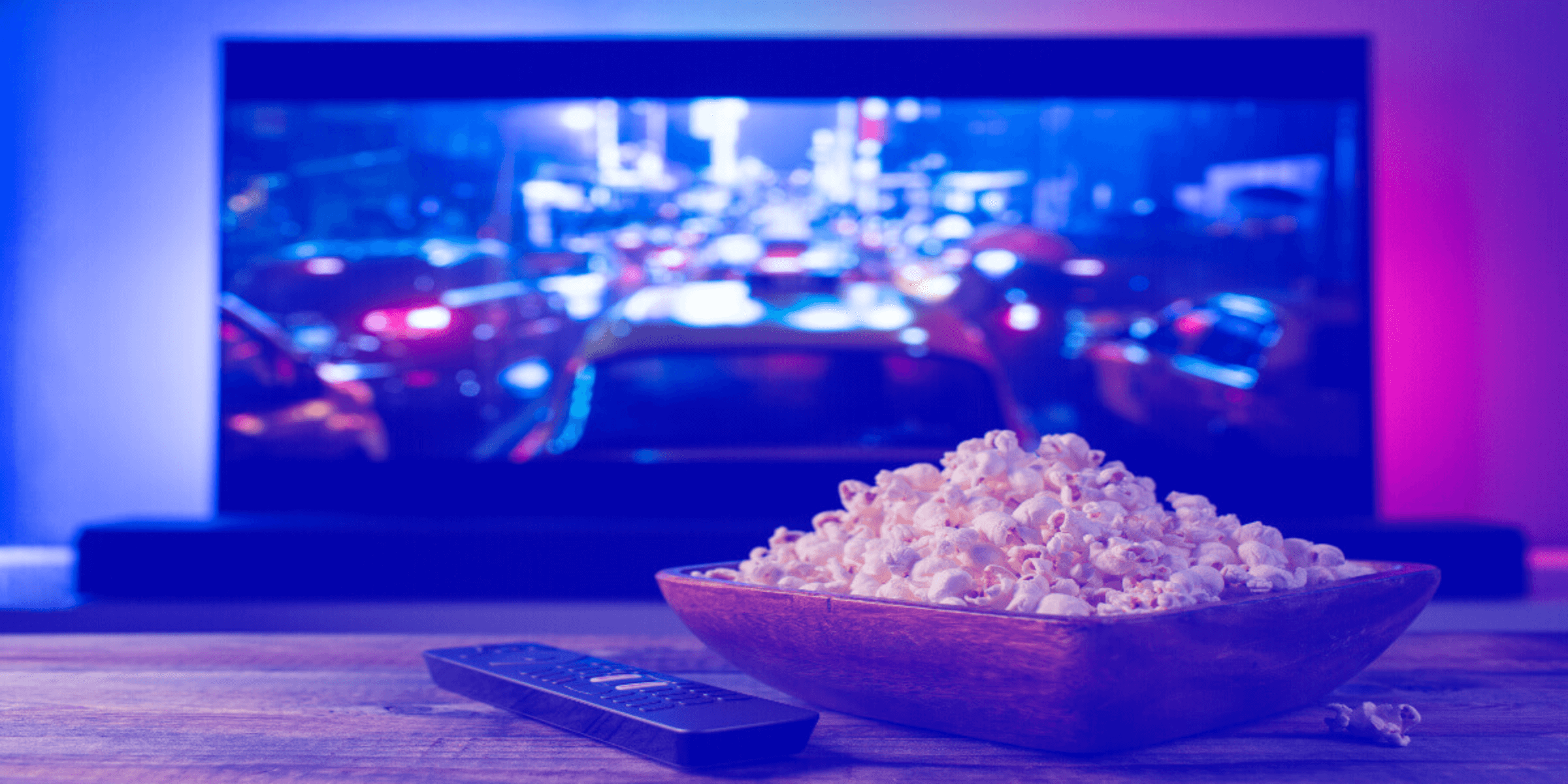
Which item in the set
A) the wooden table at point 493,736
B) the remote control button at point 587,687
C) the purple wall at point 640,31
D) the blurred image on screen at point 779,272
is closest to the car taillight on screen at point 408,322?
the blurred image on screen at point 779,272

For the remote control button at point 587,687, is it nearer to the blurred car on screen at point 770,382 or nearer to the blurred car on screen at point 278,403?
the blurred car on screen at point 770,382

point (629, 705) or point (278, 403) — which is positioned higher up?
point (278, 403)

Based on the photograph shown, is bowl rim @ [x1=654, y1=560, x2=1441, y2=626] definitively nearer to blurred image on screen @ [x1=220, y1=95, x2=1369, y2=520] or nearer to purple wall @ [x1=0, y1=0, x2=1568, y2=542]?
blurred image on screen @ [x1=220, y1=95, x2=1369, y2=520]

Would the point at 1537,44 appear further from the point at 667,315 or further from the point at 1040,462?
the point at 1040,462

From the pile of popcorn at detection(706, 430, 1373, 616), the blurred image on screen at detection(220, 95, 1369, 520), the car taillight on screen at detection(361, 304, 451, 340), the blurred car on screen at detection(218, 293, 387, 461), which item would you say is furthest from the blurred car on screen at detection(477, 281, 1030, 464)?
the pile of popcorn at detection(706, 430, 1373, 616)

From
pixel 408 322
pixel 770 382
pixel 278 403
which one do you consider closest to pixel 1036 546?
pixel 770 382

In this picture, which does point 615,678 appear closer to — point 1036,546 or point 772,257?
point 1036,546

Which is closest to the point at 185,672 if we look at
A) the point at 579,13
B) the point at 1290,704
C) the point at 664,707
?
the point at 664,707
